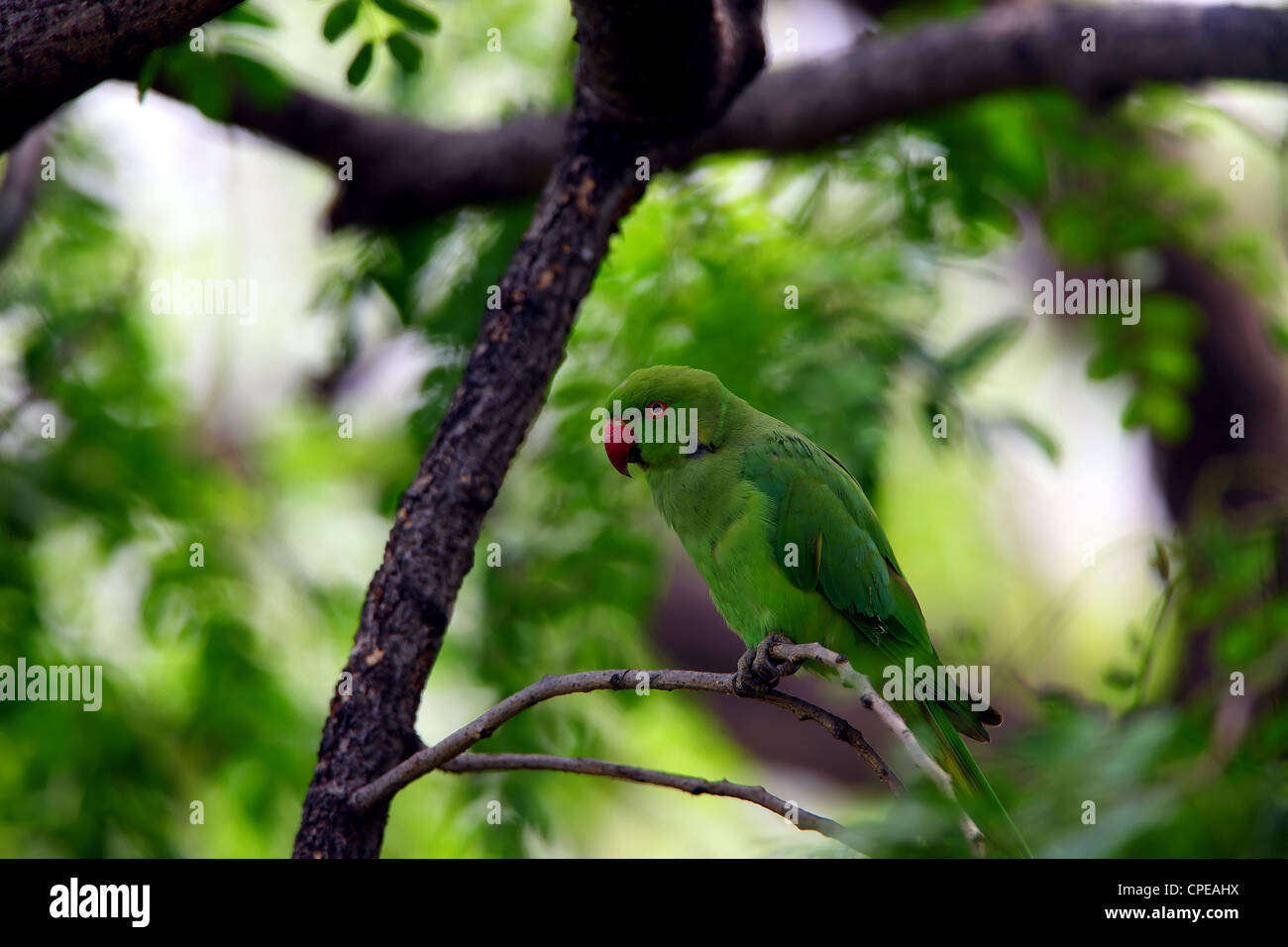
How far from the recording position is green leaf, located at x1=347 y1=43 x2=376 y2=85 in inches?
147

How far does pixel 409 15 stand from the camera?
3609 mm

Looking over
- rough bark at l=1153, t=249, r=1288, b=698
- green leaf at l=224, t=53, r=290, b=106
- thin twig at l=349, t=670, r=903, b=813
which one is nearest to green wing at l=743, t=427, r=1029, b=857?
thin twig at l=349, t=670, r=903, b=813

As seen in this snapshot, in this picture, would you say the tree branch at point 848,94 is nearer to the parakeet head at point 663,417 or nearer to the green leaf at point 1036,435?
the green leaf at point 1036,435

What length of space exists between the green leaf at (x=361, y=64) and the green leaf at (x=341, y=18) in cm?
9

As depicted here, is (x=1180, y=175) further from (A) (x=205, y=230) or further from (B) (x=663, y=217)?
(A) (x=205, y=230)

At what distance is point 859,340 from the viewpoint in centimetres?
465

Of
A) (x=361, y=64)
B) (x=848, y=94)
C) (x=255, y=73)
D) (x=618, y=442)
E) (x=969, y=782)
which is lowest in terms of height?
(x=969, y=782)

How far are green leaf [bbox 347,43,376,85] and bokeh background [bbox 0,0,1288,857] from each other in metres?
0.14

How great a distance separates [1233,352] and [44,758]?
748cm

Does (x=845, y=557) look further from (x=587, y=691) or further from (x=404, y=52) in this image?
(x=404, y=52)

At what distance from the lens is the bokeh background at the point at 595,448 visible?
4.09 meters

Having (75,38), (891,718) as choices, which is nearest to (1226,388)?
(891,718)

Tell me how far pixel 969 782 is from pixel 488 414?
68.7 inches

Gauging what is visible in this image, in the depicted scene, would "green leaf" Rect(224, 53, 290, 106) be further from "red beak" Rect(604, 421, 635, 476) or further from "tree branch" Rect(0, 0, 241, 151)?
"red beak" Rect(604, 421, 635, 476)
